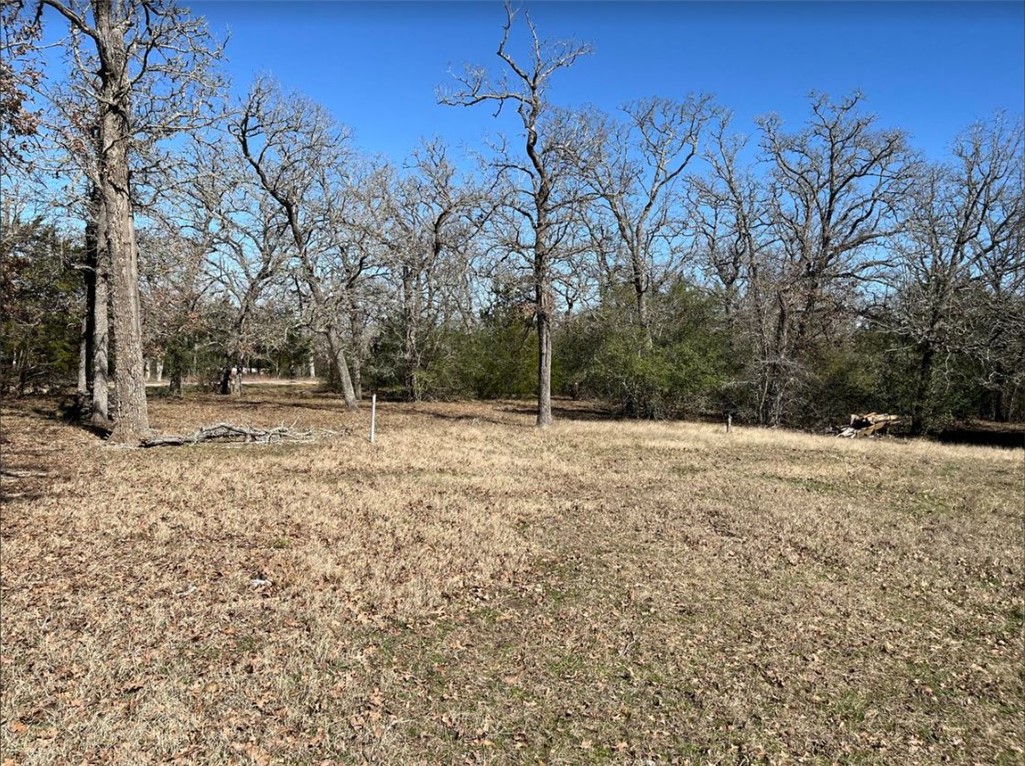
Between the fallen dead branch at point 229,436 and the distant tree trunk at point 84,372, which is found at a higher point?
the distant tree trunk at point 84,372

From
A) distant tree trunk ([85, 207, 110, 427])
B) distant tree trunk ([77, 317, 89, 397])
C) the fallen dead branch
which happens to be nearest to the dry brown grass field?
the fallen dead branch

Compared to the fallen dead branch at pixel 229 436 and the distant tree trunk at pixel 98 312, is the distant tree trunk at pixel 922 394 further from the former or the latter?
the distant tree trunk at pixel 98 312

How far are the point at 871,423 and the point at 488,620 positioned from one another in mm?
21071

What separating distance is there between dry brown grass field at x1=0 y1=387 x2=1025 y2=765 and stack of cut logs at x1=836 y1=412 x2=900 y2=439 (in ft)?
40.6

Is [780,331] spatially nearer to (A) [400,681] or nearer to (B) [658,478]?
(B) [658,478]

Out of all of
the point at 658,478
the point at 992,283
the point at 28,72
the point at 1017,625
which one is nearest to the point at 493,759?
the point at 1017,625

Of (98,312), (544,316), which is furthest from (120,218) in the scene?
(544,316)

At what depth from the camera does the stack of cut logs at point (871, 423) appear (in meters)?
21.7

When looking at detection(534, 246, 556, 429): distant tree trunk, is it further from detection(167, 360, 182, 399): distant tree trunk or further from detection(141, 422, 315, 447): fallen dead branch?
detection(167, 360, 182, 399): distant tree trunk

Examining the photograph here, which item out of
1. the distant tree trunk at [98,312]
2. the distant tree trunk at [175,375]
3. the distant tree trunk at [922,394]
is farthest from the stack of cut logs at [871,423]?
the distant tree trunk at [175,375]

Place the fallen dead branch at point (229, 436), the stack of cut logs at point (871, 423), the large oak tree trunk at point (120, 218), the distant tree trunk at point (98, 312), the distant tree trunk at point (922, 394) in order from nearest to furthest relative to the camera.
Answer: the large oak tree trunk at point (120, 218)
the fallen dead branch at point (229, 436)
the distant tree trunk at point (98, 312)
the stack of cut logs at point (871, 423)
the distant tree trunk at point (922, 394)

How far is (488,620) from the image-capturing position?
5043 mm

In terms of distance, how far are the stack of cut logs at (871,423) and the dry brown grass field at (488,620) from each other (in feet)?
40.6

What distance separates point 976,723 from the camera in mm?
3818
